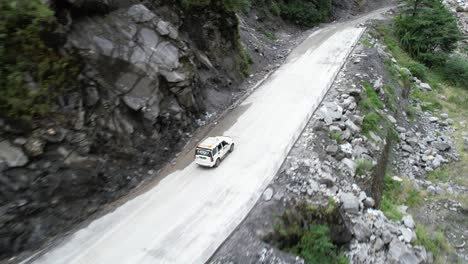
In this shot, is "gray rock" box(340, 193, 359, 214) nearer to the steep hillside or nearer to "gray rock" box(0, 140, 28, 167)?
the steep hillside

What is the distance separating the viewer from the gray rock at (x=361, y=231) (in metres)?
14.5

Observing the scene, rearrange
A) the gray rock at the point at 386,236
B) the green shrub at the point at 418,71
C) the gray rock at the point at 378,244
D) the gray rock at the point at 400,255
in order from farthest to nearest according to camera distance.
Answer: the green shrub at the point at 418,71, the gray rock at the point at 386,236, the gray rock at the point at 378,244, the gray rock at the point at 400,255

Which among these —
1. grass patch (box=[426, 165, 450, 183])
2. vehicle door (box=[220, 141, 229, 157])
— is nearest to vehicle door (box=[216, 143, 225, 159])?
vehicle door (box=[220, 141, 229, 157])

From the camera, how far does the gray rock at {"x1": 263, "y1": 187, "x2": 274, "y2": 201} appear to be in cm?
1431

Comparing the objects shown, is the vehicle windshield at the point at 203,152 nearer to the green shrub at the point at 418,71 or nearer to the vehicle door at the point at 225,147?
the vehicle door at the point at 225,147

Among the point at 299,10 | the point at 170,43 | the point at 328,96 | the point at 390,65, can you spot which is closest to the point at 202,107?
the point at 170,43

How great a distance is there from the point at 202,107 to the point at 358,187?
9.72 m

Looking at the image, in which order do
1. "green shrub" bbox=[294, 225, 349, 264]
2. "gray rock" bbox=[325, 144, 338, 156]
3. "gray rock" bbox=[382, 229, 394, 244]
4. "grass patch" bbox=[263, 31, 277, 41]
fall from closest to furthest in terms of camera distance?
"green shrub" bbox=[294, 225, 349, 264], "gray rock" bbox=[382, 229, 394, 244], "gray rock" bbox=[325, 144, 338, 156], "grass patch" bbox=[263, 31, 277, 41]

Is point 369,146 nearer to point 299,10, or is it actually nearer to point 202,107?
point 202,107

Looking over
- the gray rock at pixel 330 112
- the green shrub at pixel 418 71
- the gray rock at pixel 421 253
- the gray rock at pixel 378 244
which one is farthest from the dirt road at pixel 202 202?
the green shrub at pixel 418 71

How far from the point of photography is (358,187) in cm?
1661

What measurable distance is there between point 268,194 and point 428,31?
2987 cm

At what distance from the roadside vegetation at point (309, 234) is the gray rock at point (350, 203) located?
1032 millimetres

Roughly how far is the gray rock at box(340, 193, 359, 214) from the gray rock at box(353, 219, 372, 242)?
517 mm
